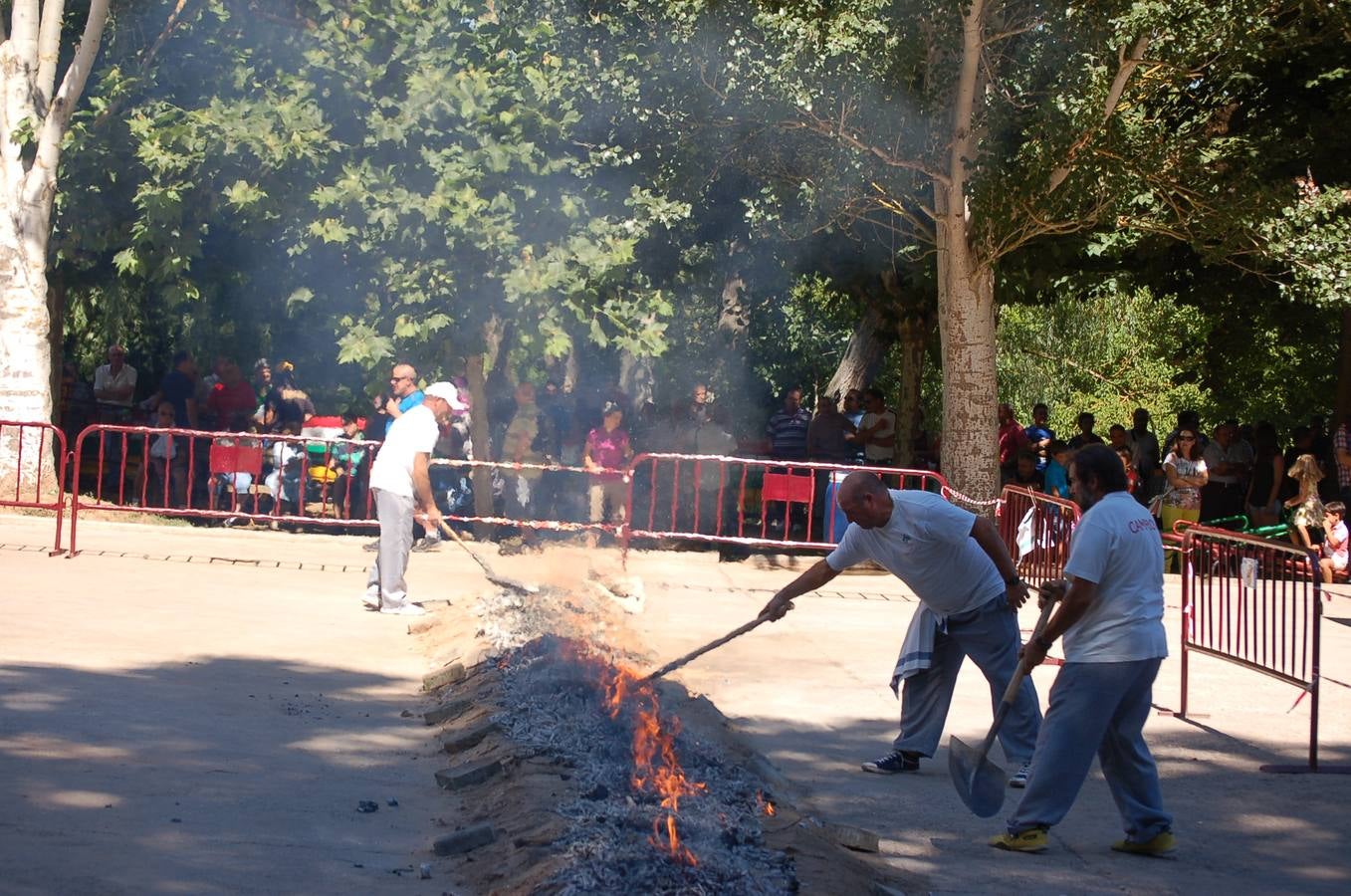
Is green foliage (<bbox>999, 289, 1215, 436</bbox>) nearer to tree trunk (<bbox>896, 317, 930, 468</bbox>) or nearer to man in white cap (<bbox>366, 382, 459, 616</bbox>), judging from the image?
tree trunk (<bbox>896, 317, 930, 468</bbox>)

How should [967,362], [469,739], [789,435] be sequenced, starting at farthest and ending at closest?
[789,435]
[967,362]
[469,739]

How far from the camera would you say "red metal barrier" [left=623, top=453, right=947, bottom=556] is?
14.0 meters

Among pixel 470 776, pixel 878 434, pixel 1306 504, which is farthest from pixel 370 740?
pixel 878 434

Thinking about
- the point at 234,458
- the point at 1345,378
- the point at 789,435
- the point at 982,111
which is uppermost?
the point at 982,111

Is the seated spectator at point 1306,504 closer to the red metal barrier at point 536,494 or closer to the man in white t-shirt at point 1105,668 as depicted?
the red metal barrier at point 536,494

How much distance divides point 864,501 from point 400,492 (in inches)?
206

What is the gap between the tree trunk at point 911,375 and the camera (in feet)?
68.5

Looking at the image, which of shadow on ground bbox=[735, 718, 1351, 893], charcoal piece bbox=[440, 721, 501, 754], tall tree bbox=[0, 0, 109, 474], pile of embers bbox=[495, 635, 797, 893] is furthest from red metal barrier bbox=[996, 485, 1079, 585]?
tall tree bbox=[0, 0, 109, 474]

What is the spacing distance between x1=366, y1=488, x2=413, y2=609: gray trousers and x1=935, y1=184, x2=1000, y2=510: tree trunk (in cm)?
634

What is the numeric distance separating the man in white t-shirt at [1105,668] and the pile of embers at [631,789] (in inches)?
44.4

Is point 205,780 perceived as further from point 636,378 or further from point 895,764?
point 636,378

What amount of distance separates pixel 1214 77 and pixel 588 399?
26.9 feet

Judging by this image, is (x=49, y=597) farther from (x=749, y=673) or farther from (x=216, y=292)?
(x=216, y=292)

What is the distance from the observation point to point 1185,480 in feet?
52.7
